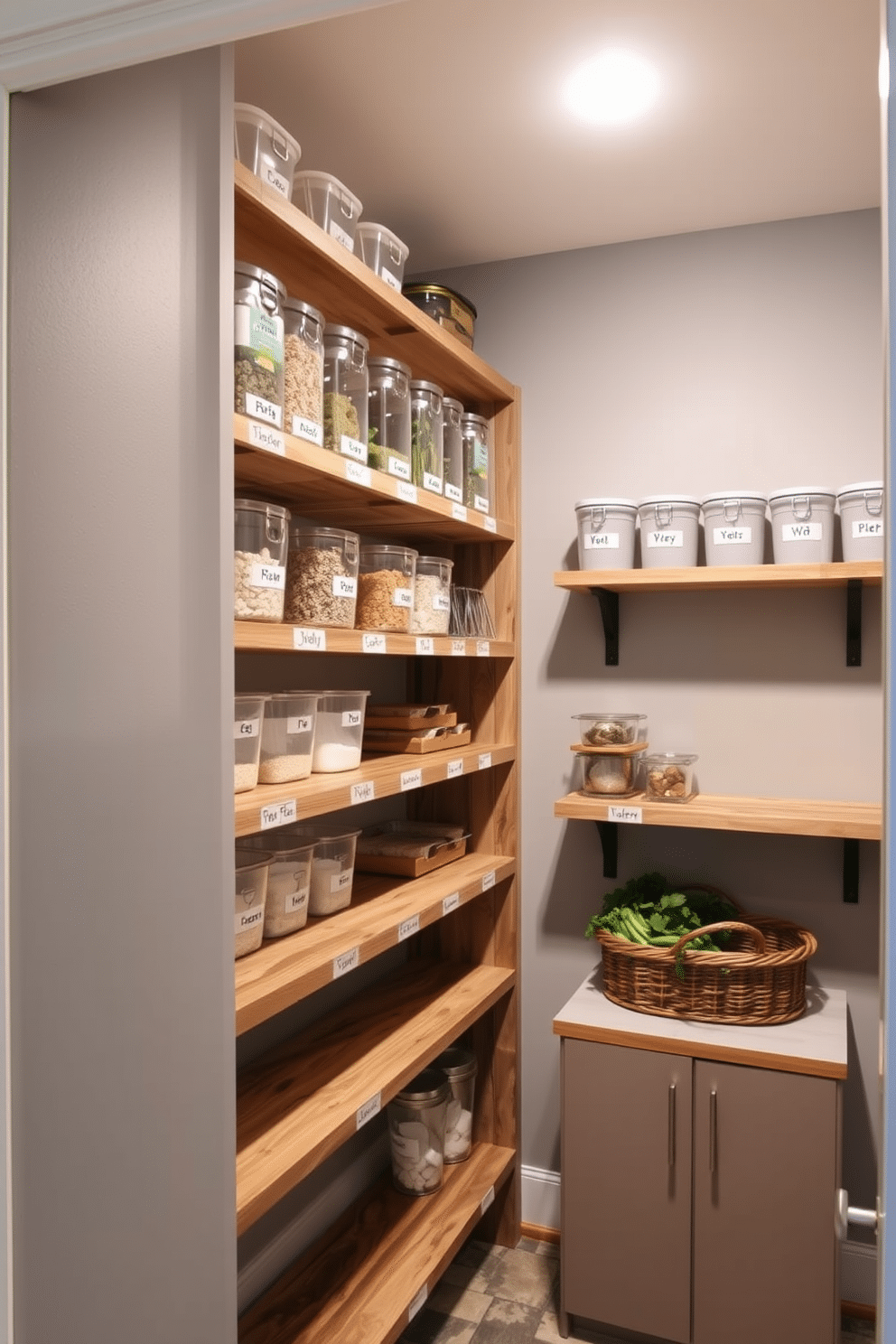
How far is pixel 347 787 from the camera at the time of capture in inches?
69.7

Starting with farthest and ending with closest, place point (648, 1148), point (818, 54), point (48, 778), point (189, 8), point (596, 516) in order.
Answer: point (596, 516)
point (648, 1148)
point (818, 54)
point (48, 778)
point (189, 8)

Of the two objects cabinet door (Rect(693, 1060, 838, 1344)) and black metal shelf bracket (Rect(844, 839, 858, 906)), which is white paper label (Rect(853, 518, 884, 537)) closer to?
black metal shelf bracket (Rect(844, 839, 858, 906))

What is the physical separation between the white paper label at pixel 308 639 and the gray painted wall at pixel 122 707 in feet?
0.92

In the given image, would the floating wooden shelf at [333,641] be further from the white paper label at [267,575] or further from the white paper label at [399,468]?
the white paper label at [399,468]

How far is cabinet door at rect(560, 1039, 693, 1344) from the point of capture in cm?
217

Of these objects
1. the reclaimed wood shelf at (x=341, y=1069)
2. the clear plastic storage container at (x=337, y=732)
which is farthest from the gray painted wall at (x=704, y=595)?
the clear plastic storage container at (x=337, y=732)

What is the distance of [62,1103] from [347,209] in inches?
62.1

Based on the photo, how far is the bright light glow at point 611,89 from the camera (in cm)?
179

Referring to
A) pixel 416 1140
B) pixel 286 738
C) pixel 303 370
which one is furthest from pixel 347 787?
pixel 416 1140

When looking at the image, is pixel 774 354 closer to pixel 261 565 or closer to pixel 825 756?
pixel 825 756

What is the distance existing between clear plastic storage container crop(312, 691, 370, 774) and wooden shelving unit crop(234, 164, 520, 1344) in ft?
0.14

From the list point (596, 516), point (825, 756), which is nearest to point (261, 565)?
point (596, 516)

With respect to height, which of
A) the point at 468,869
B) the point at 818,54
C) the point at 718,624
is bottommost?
the point at 468,869

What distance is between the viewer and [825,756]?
2.46 m
